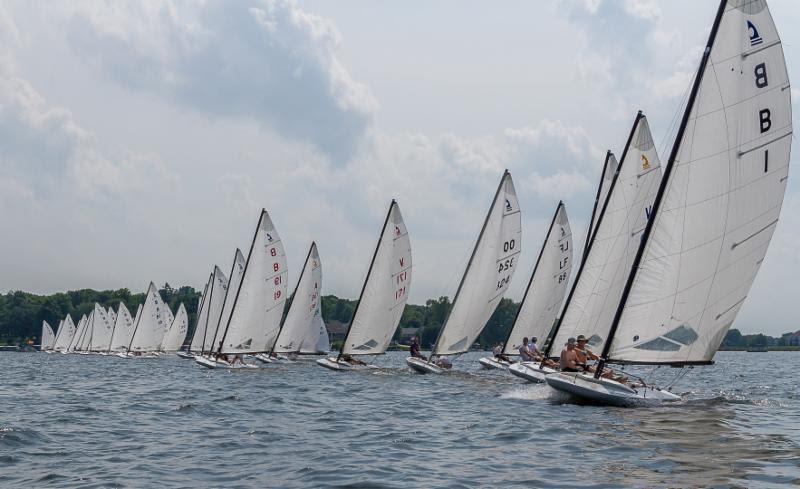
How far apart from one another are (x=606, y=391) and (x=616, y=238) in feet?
36.7

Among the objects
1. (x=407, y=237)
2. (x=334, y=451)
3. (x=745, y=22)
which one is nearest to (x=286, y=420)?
(x=334, y=451)

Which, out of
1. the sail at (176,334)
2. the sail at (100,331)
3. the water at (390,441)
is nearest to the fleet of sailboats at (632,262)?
the water at (390,441)

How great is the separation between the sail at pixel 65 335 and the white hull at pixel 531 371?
11169 centimetres

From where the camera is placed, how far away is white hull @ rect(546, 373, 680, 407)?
80.0 feet

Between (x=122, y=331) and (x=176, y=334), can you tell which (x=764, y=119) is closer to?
(x=176, y=334)

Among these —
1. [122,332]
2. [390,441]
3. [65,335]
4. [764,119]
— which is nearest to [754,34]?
[764,119]

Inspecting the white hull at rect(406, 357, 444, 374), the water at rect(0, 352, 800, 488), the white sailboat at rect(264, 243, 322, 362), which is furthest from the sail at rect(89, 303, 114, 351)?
the water at rect(0, 352, 800, 488)

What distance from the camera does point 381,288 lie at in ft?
154

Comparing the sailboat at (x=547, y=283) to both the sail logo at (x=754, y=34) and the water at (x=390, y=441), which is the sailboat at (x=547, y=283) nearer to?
the water at (x=390, y=441)

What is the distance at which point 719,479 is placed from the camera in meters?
13.8

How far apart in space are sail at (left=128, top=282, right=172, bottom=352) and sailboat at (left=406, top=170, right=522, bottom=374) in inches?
2402

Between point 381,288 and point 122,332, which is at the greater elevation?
point 381,288

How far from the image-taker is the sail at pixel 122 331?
10881cm

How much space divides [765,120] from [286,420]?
45.7ft
